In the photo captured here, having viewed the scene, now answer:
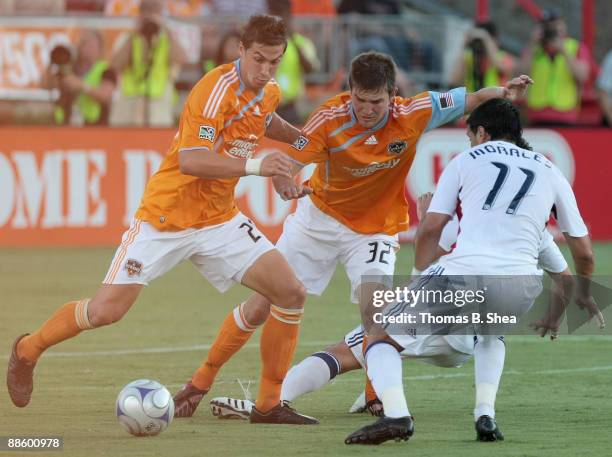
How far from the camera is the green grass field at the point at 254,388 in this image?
7104mm

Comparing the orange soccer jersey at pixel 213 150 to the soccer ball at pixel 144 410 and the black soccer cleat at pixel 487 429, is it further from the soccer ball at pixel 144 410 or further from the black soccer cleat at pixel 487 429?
the black soccer cleat at pixel 487 429

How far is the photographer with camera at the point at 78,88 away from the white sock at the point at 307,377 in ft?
33.2

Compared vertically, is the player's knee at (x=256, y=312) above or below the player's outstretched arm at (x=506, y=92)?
below

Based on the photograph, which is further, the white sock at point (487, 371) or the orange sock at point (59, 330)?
the orange sock at point (59, 330)

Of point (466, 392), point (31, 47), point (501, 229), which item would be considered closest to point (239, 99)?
point (501, 229)

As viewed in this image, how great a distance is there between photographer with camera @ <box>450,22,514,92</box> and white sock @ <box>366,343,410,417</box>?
11177 millimetres

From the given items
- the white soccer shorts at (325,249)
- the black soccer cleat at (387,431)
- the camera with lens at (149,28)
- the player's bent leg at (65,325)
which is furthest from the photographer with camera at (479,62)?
the black soccer cleat at (387,431)

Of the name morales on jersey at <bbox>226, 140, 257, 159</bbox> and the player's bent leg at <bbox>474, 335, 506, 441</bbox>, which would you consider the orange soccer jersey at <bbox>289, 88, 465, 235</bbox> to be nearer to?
the name morales on jersey at <bbox>226, 140, 257, 159</bbox>

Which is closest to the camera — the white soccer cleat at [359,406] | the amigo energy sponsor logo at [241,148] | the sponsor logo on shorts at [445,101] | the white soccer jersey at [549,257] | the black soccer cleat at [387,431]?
the black soccer cleat at [387,431]

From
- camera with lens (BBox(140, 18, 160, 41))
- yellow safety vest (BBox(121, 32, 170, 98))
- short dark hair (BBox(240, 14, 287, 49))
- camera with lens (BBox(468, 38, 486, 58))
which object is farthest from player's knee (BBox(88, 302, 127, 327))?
camera with lens (BBox(468, 38, 486, 58))

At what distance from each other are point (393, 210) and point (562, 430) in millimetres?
1840

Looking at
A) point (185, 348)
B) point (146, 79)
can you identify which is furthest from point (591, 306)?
point (146, 79)

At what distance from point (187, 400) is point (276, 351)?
0.63 meters

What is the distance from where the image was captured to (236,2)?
19266 mm
